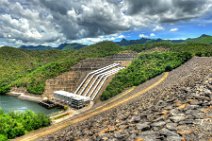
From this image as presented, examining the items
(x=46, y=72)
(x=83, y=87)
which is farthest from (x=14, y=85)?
(x=83, y=87)

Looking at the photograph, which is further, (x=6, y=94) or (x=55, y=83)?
(x=6, y=94)

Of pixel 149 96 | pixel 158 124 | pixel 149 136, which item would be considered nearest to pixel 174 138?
pixel 149 136

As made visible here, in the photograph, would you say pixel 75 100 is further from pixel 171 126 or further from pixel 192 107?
pixel 171 126

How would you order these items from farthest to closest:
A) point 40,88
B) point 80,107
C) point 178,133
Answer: point 40,88
point 80,107
point 178,133

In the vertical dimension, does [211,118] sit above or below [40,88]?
above

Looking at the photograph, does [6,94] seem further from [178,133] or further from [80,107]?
[178,133]

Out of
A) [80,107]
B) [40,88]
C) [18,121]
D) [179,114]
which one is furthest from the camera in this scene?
[40,88]
